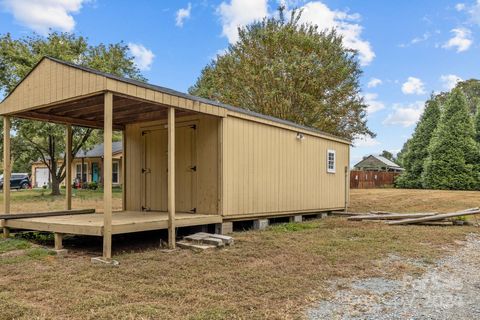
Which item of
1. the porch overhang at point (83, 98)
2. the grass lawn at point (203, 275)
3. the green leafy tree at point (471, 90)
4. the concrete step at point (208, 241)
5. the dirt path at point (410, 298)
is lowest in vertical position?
the dirt path at point (410, 298)

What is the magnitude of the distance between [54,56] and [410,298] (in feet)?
55.8

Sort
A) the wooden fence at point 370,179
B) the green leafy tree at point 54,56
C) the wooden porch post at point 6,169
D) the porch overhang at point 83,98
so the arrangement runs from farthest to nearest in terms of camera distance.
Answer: the wooden fence at point 370,179 < the green leafy tree at point 54,56 < the wooden porch post at point 6,169 < the porch overhang at point 83,98

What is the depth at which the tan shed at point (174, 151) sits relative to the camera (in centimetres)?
551

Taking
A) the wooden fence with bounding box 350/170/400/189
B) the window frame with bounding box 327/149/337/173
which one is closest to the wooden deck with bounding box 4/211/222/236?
the window frame with bounding box 327/149/337/173

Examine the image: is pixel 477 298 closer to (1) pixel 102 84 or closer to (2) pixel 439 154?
(1) pixel 102 84

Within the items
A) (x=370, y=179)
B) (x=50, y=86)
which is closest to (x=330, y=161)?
(x=50, y=86)

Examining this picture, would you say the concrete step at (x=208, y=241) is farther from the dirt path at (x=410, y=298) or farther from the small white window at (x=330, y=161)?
the small white window at (x=330, y=161)

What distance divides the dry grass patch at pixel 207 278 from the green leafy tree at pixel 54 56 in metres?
13.5

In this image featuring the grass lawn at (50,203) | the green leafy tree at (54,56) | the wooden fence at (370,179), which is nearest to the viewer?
the grass lawn at (50,203)

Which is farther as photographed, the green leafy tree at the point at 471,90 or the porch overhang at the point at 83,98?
the green leafy tree at the point at 471,90

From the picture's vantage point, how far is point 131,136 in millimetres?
8562

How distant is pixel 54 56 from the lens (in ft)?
53.7

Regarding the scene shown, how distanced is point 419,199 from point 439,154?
905 cm

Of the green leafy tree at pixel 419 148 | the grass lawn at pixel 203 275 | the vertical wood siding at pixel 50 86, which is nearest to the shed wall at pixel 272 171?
the grass lawn at pixel 203 275
